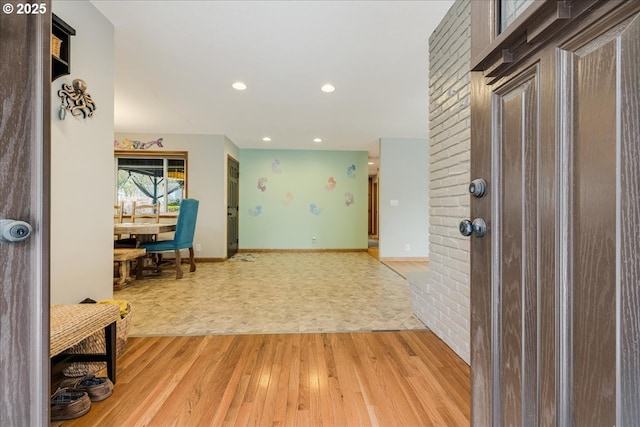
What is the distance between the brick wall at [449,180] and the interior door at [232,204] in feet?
13.7

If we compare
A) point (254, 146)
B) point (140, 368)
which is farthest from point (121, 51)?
point (254, 146)

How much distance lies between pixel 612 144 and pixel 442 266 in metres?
1.71

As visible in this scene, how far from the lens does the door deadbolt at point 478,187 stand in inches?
27.2

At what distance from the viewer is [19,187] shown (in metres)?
0.49

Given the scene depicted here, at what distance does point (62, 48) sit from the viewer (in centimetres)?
159

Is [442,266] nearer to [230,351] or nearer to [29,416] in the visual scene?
[230,351]

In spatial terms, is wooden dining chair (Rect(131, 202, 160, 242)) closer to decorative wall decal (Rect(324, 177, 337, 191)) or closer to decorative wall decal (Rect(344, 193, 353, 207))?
decorative wall decal (Rect(324, 177, 337, 191))

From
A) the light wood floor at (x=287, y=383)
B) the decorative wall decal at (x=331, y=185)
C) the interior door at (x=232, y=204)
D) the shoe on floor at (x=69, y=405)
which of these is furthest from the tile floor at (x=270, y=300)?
the decorative wall decal at (x=331, y=185)

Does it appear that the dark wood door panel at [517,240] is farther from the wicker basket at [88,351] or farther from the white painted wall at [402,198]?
the white painted wall at [402,198]

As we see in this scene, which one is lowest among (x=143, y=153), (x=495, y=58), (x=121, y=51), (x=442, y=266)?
(x=442, y=266)

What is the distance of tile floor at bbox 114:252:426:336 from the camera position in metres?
2.25

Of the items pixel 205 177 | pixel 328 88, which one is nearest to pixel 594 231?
pixel 328 88

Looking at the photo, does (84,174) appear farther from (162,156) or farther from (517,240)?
(162,156)

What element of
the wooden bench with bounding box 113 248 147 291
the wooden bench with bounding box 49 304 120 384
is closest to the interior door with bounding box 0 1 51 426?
the wooden bench with bounding box 49 304 120 384
